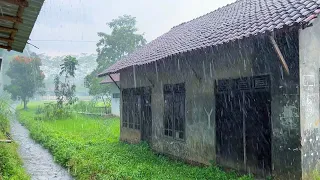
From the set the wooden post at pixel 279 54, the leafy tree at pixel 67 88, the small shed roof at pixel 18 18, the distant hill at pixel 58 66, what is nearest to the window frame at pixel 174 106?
the wooden post at pixel 279 54

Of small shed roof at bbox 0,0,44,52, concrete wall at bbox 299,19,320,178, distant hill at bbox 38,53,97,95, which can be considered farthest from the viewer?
distant hill at bbox 38,53,97,95

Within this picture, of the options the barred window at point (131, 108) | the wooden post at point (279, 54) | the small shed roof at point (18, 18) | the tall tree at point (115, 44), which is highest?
the tall tree at point (115, 44)

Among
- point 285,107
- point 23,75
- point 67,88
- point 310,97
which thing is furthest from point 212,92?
point 23,75

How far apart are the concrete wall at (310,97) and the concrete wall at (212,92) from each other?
13 centimetres

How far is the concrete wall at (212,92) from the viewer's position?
19.8ft

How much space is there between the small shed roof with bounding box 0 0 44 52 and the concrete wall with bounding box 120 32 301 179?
4.41m

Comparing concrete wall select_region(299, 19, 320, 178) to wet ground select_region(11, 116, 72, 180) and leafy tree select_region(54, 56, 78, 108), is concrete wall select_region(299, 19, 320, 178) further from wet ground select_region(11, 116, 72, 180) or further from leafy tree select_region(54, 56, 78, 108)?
leafy tree select_region(54, 56, 78, 108)

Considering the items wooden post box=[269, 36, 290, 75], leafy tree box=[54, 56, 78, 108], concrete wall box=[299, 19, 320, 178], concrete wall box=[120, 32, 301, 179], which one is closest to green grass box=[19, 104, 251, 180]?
concrete wall box=[120, 32, 301, 179]

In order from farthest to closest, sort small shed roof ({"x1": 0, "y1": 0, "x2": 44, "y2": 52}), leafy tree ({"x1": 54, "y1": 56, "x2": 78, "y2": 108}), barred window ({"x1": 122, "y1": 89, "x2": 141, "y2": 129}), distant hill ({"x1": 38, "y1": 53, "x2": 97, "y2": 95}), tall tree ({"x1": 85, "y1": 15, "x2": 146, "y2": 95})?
1. distant hill ({"x1": 38, "y1": 53, "x2": 97, "y2": 95})
2. tall tree ({"x1": 85, "y1": 15, "x2": 146, "y2": 95})
3. leafy tree ({"x1": 54, "y1": 56, "x2": 78, "y2": 108})
4. barred window ({"x1": 122, "y1": 89, "x2": 141, "y2": 129})
5. small shed roof ({"x1": 0, "y1": 0, "x2": 44, "y2": 52})

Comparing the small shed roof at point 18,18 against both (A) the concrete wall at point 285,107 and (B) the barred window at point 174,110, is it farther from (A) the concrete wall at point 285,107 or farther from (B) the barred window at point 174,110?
(B) the barred window at point 174,110

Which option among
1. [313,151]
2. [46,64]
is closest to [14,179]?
[313,151]

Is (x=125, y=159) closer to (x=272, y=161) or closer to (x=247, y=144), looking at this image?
(x=247, y=144)

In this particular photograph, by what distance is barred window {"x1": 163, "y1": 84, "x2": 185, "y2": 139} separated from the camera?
9.62 m

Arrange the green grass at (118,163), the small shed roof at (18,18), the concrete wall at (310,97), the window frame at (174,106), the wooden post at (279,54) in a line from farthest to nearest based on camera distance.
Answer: the window frame at (174,106), the green grass at (118,163), the concrete wall at (310,97), the wooden post at (279,54), the small shed roof at (18,18)
